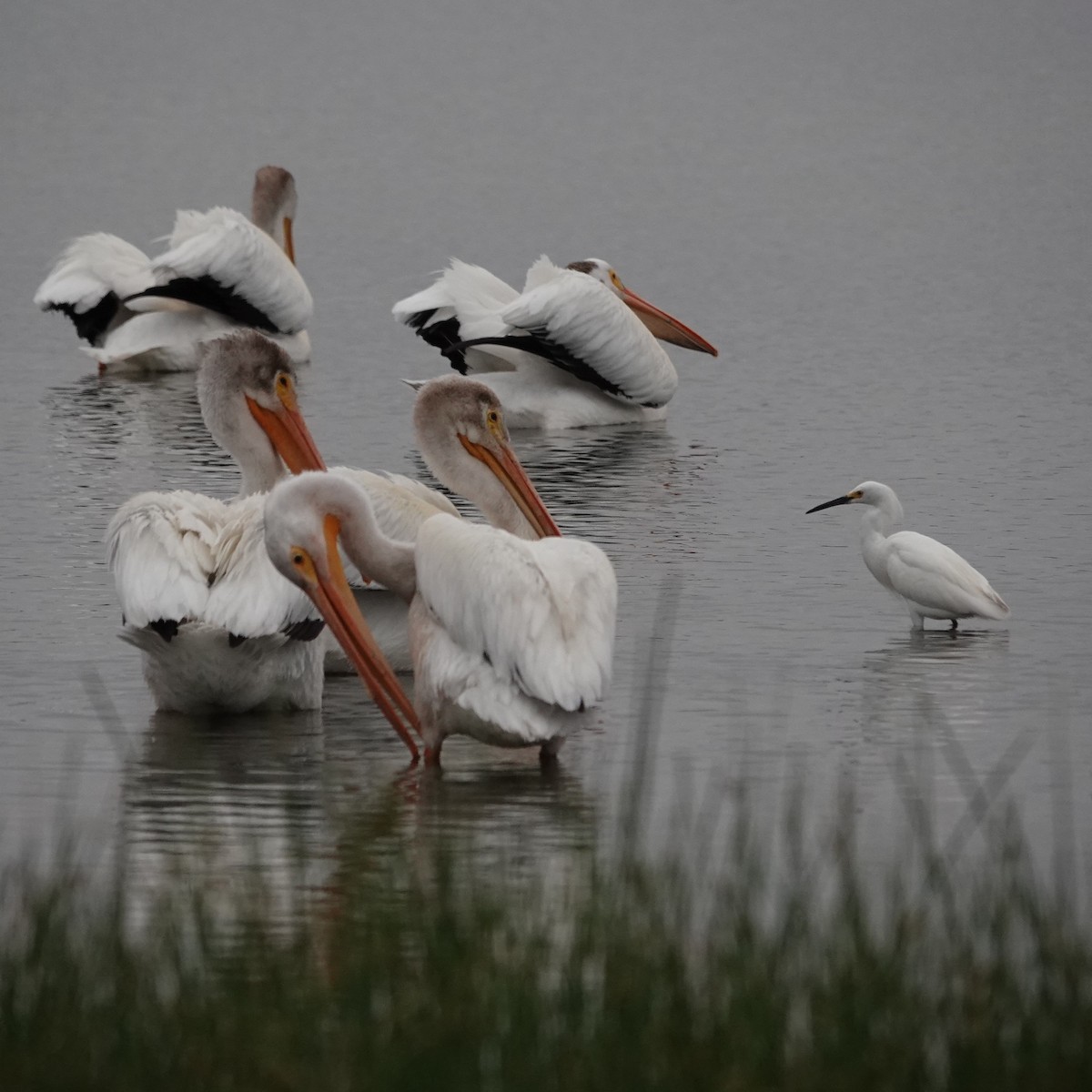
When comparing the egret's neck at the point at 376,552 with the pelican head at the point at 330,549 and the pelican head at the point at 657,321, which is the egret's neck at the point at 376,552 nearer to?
the pelican head at the point at 330,549

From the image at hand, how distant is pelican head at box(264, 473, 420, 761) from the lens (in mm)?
6180

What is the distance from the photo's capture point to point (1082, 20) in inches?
2798

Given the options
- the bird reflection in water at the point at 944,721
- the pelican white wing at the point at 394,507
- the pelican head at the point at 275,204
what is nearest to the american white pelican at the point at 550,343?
the pelican head at the point at 275,204

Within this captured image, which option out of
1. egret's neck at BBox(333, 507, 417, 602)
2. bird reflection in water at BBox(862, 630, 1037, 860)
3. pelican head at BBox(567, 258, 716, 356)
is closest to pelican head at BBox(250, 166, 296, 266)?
pelican head at BBox(567, 258, 716, 356)

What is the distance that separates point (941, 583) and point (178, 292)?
7.59m

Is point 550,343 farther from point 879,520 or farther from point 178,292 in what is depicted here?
point 879,520

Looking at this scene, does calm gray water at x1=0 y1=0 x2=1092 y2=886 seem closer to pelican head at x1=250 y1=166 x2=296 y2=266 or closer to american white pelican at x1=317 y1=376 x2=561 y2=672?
american white pelican at x1=317 y1=376 x2=561 y2=672

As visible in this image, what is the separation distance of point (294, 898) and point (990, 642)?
363 cm

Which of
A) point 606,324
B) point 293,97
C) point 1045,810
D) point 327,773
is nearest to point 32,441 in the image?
point 606,324

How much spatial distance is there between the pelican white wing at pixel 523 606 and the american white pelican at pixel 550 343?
19.6 ft

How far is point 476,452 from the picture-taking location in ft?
24.9

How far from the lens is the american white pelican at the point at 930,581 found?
7.82 meters

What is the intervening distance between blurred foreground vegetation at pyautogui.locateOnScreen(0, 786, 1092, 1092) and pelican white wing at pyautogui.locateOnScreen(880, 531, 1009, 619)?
3.38 meters

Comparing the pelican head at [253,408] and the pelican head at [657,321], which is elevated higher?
the pelican head at [657,321]
